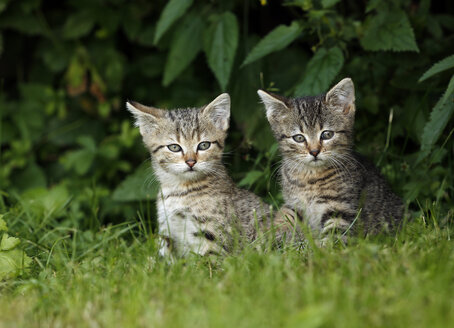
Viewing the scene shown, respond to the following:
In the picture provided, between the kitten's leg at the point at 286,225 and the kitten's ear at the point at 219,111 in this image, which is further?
the kitten's ear at the point at 219,111

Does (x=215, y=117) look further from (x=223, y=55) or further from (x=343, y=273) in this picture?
(x=343, y=273)

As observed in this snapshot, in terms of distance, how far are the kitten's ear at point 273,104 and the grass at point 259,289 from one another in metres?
1.29

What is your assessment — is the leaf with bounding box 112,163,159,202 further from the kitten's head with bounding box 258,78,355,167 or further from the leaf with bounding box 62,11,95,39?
the leaf with bounding box 62,11,95,39

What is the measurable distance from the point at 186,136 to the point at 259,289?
6.18 ft

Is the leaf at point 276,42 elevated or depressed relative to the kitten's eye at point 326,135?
elevated

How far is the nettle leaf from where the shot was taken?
4598 millimetres

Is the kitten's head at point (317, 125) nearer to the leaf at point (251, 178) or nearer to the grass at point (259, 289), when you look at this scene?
the leaf at point (251, 178)

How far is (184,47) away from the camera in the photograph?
539 centimetres

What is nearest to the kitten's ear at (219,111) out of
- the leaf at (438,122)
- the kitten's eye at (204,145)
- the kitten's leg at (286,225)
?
the kitten's eye at (204,145)

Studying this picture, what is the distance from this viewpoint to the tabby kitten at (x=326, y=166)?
4344 millimetres

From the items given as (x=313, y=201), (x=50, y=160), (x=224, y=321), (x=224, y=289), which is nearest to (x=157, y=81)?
(x=50, y=160)

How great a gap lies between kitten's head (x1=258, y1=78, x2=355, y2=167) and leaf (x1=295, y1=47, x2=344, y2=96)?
0.15 meters

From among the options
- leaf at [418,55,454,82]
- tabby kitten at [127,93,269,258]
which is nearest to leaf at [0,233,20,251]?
tabby kitten at [127,93,269,258]

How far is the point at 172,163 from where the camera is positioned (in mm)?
4480
